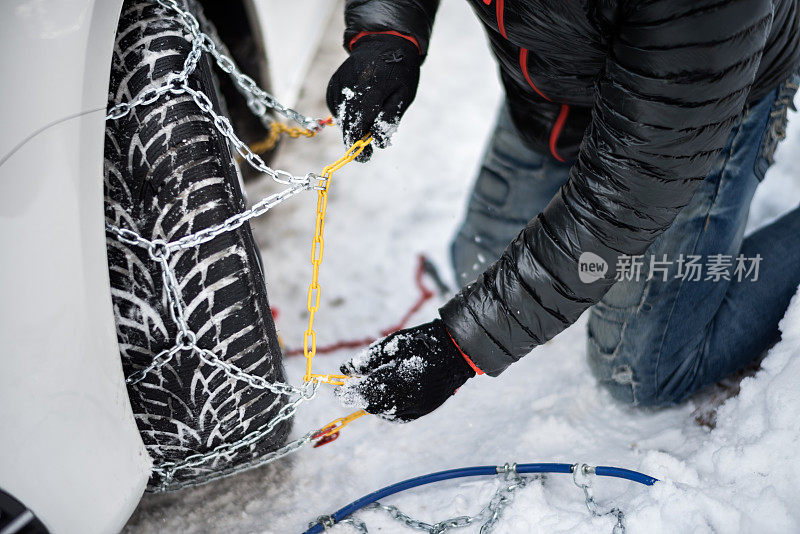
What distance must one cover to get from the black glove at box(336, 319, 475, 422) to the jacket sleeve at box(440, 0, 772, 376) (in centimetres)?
4

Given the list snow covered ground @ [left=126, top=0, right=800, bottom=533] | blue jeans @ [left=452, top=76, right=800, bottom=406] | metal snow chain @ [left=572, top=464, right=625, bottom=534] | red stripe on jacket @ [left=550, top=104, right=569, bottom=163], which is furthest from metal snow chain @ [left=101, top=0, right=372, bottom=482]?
blue jeans @ [left=452, top=76, right=800, bottom=406]

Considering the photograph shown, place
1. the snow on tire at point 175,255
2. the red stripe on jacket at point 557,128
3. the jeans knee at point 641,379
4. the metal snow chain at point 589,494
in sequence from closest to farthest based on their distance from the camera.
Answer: the snow on tire at point 175,255
the metal snow chain at point 589,494
the red stripe on jacket at point 557,128
the jeans knee at point 641,379

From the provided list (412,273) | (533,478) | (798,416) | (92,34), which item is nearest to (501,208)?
(412,273)

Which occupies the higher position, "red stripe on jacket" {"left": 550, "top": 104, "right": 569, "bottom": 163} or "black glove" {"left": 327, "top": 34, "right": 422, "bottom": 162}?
"black glove" {"left": 327, "top": 34, "right": 422, "bottom": 162}

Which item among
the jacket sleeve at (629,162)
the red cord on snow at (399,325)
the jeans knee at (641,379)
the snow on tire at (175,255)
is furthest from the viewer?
the red cord on snow at (399,325)

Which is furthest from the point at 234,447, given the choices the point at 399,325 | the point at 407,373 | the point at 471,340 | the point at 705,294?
the point at 705,294

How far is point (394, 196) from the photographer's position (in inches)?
110

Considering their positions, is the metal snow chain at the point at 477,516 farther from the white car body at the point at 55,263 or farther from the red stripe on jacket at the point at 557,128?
the red stripe on jacket at the point at 557,128

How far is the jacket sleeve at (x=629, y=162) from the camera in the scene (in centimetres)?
105

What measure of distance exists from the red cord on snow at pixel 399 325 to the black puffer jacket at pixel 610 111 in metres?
0.78

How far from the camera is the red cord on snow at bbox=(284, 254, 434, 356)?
7.34 feet

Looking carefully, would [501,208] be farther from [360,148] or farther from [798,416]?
[798,416]

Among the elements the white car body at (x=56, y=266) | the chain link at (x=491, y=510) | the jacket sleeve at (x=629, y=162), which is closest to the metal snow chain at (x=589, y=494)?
the chain link at (x=491, y=510)

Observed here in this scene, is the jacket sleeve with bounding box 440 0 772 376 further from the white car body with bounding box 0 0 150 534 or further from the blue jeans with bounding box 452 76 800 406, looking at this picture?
the white car body with bounding box 0 0 150 534
